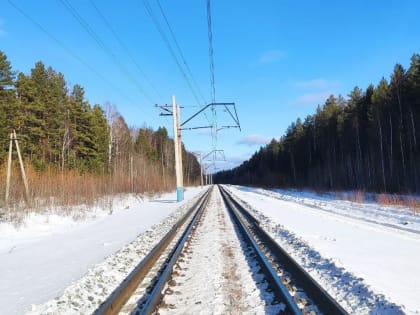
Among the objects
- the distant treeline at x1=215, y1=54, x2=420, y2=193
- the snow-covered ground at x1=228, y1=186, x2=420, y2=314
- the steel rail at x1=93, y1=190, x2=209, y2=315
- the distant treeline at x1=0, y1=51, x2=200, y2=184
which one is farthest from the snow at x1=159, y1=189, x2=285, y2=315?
the distant treeline at x1=215, y1=54, x2=420, y2=193

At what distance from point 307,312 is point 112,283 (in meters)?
3.42

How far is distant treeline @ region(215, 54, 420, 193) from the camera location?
3450 centimetres

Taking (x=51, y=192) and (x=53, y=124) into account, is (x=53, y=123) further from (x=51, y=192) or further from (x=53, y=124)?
(x=51, y=192)

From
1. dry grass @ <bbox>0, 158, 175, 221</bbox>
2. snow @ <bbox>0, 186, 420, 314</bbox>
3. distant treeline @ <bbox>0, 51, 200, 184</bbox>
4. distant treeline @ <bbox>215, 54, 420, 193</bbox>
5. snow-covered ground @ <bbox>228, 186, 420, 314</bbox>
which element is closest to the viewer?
snow-covered ground @ <bbox>228, 186, 420, 314</bbox>

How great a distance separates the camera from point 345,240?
949 centimetres

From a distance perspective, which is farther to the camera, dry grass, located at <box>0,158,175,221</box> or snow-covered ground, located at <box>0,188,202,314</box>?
dry grass, located at <box>0,158,175,221</box>

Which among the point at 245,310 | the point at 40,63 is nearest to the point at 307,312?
the point at 245,310

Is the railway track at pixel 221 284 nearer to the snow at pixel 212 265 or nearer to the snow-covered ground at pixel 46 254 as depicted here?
the snow at pixel 212 265

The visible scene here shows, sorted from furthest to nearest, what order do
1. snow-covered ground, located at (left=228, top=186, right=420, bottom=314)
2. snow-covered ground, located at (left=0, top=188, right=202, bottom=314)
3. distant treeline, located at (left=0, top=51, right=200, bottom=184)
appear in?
distant treeline, located at (left=0, top=51, right=200, bottom=184) → snow-covered ground, located at (left=0, top=188, right=202, bottom=314) → snow-covered ground, located at (left=228, top=186, right=420, bottom=314)

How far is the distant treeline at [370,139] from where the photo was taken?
1358 inches

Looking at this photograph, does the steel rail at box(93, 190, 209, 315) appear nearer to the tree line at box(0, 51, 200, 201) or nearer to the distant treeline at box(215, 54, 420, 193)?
the tree line at box(0, 51, 200, 201)

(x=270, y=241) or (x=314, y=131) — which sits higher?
(x=314, y=131)

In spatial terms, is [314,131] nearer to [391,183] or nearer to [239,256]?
[391,183]

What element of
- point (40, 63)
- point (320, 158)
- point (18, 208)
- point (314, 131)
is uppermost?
point (40, 63)
